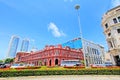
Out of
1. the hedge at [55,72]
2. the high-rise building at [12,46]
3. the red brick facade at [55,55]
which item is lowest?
the hedge at [55,72]

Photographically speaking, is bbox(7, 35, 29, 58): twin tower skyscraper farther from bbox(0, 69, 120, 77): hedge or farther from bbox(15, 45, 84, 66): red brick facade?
bbox(0, 69, 120, 77): hedge

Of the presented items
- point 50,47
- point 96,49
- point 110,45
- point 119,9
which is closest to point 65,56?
point 50,47

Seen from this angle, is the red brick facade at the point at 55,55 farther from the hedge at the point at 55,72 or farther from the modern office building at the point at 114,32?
the hedge at the point at 55,72

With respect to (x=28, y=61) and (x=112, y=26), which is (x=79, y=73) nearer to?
(x=112, y=26)

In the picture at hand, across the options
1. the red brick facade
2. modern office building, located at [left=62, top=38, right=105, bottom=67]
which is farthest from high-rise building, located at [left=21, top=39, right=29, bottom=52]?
modern office building, located at [left=62, top=38, right=105, bottom=67]

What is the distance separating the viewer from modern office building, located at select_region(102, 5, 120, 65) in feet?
82.0

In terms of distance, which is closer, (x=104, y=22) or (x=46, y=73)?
(x=46, y=73)

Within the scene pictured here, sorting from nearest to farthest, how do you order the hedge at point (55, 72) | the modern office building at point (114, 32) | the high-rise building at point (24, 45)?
the hedge at point (55, 72)
the modern office building at point (114, 32)
the high-rise building at point (24, 45)

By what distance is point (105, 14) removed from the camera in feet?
97.0

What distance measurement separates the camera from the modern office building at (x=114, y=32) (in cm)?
2500

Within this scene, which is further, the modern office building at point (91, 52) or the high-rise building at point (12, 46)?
the high-rise building at point (12, 46)

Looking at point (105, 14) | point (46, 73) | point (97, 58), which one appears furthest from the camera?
point (97, 58)

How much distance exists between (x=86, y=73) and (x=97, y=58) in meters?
49.4

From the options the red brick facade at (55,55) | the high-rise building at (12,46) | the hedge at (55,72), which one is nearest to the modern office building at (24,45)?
the high-rise building at (12,46)
